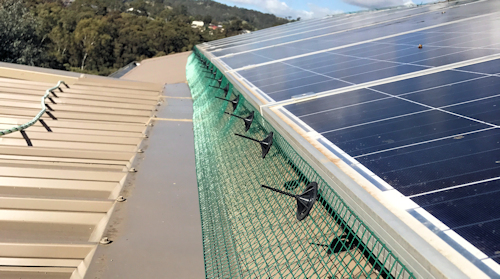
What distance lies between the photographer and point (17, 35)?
3681 centimetres

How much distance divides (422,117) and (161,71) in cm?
1874

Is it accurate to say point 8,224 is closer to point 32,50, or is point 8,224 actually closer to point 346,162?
point 346,162

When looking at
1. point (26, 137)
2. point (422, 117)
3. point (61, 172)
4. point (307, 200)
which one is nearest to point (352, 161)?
point (307, 200)

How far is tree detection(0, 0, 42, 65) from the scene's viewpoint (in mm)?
35406

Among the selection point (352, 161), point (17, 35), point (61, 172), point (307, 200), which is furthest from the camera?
point (17, 35)

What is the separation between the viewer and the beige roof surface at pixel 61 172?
4.04 m

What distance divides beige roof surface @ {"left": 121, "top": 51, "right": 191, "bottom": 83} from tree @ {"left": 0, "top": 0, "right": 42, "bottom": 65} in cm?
1745

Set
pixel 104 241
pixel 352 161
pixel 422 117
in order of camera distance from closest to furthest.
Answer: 1. pixel 352 161
2. pixel 104 241
3. pixel 422 117

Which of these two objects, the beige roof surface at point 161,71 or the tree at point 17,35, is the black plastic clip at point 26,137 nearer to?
the beige roof surface at point 161,71

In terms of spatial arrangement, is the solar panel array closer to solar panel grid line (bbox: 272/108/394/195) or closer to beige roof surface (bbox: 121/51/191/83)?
solar panel grid line (bbox: 272/108/394/195)

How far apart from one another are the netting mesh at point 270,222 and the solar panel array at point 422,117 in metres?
0.39

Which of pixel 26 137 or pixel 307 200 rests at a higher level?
pixel 307 200

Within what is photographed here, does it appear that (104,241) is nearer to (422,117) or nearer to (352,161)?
(352,161)

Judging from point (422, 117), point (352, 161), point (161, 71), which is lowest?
point (161, 71)
